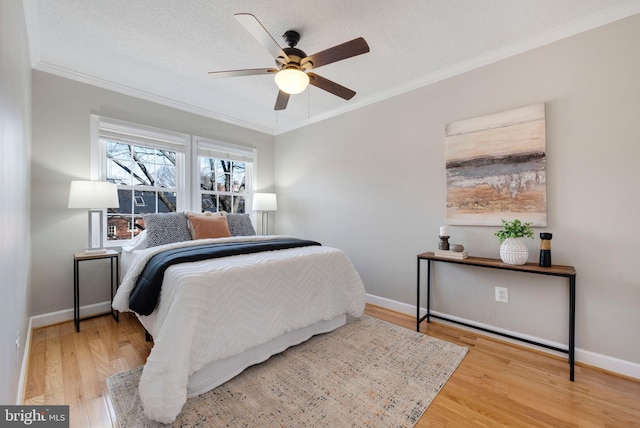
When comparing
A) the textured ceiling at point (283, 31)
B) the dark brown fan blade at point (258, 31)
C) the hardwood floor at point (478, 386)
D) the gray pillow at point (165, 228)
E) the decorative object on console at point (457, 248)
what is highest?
Result: the textured ceiling at point (283, 31)

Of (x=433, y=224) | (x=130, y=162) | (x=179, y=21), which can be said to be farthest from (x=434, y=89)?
(x=130, y=162)

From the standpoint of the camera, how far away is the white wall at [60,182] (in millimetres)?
2549

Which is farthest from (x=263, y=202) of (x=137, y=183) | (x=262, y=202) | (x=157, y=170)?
(x=137, y=183)

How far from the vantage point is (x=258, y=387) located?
5.61 ft

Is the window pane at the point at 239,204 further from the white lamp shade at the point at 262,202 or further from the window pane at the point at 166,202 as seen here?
the window pane at the point at 166,202

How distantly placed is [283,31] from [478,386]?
112 inches

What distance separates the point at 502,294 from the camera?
2.35 metres

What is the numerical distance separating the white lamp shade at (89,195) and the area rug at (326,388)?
1569 mm

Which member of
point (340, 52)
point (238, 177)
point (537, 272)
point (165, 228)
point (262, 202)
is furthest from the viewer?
point (238, 177)

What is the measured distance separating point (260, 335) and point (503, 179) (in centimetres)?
231

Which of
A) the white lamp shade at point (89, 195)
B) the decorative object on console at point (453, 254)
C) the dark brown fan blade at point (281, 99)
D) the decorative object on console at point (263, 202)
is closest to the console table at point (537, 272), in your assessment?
the decorative object on console at point (453, 254)

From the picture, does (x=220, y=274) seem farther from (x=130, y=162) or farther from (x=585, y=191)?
(x=585, y=191)

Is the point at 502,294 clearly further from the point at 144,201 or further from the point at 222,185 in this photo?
the point at 144,201

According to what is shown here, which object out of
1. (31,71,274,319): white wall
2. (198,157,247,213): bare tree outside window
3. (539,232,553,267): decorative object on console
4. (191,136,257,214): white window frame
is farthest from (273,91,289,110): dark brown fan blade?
(539,232,553,267): decorative object on console
